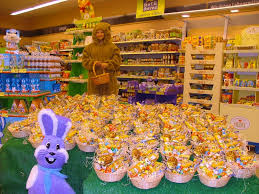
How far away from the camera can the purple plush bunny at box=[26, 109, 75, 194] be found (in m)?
1.41

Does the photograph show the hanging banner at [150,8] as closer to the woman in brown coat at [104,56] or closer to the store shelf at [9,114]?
the woman in brown coat at [104,56]

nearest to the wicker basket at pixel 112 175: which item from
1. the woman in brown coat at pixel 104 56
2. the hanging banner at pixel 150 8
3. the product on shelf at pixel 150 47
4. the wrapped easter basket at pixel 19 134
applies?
the wrapped easter basket at pixel 19 134

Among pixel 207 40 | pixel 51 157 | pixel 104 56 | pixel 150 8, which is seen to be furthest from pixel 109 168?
pixel 150 8

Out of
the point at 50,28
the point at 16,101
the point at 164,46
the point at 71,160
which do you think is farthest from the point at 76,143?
the point at 50,28

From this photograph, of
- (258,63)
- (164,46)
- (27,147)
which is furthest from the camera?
(164,46)

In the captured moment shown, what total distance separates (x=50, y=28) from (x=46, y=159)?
1065cm

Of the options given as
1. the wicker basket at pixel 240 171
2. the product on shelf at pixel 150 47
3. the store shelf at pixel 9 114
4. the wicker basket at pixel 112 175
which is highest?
the product on shelf at pixel 150 47

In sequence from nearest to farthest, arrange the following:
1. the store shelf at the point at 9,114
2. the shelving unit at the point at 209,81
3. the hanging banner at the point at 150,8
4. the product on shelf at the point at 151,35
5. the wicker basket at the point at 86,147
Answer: the wicker basket at the point at 86,147 < the store shelf at the point at 9,114 < the shelving unit at the point at 209,81 < the product on shelf at the point at 151,35 < the hanging banner at the point at 150,8

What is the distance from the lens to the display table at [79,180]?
4.09 feet

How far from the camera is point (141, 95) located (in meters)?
5.03

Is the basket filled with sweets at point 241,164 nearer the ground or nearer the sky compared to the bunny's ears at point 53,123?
nearer the ground

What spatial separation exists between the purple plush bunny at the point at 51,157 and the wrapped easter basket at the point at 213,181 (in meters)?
0.80

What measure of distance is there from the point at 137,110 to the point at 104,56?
172 cm

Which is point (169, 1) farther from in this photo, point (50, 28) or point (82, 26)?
point (50, 28)
